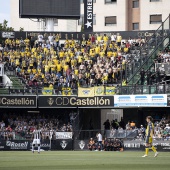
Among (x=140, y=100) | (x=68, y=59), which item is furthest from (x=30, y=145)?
(x=68, y=59)

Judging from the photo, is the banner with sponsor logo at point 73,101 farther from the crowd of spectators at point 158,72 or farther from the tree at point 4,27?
the tree at point 4,27

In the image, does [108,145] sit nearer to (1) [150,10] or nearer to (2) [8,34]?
(2) [8,34]

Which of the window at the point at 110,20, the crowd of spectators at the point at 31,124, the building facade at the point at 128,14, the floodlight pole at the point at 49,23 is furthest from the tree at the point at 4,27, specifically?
the crowd of spectators at the point at 31,124

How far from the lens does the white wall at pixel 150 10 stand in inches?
3376

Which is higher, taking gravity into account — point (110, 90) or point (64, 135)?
point (110, 90)

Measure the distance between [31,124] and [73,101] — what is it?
3681 millimetres

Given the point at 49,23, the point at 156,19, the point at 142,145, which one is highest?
the point at 156,19

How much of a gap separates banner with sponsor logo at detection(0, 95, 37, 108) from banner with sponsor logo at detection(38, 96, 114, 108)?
56 centimetres

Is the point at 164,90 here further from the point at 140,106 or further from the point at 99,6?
the point at 99,6

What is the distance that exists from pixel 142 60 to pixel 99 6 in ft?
123

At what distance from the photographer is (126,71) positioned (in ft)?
171

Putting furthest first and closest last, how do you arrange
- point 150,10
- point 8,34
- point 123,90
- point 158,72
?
point 150,10, point 8,34, point 158,72, point 123,90

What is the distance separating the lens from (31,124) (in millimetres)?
53219

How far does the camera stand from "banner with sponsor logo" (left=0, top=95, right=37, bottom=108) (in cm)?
5284
